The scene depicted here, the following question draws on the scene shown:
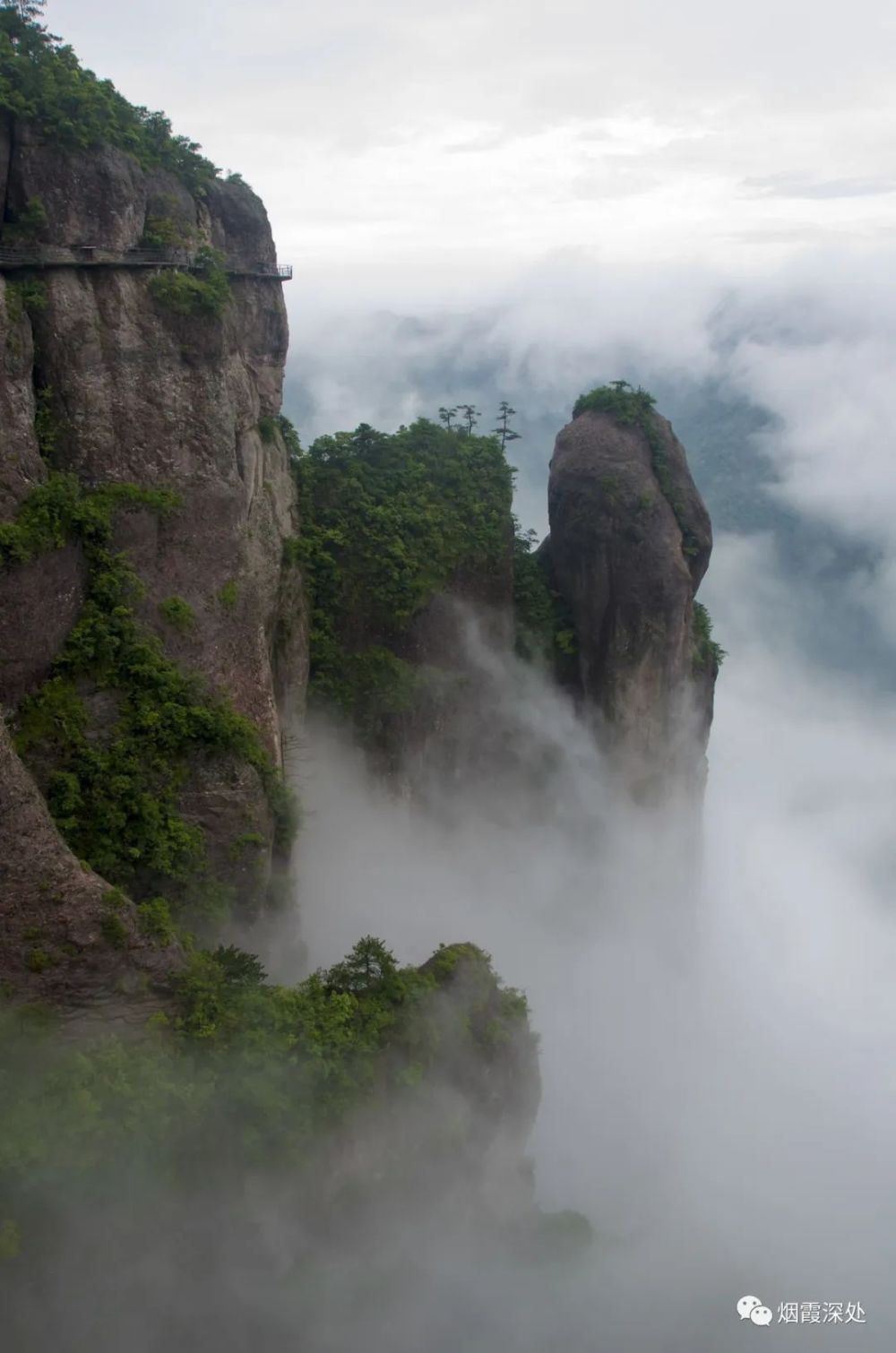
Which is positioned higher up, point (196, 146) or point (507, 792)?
point (196, 146)

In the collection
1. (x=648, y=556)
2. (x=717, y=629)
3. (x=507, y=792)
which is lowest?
(x=507, y=792)

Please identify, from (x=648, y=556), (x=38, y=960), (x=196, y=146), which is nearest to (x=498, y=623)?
(x=648, y=556)

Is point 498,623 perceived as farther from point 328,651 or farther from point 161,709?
point 161,709

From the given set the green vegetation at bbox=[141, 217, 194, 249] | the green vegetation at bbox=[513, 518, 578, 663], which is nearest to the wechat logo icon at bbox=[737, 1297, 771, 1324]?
the green vegetation at bbox=[513, 518, 578, 663]

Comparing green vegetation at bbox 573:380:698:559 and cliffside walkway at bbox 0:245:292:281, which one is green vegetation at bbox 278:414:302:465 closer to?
cliffside walkway at bbox 0:245:292:281

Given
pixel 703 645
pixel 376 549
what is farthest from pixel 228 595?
pixel 703 645

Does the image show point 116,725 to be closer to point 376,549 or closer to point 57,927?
point 57,927
